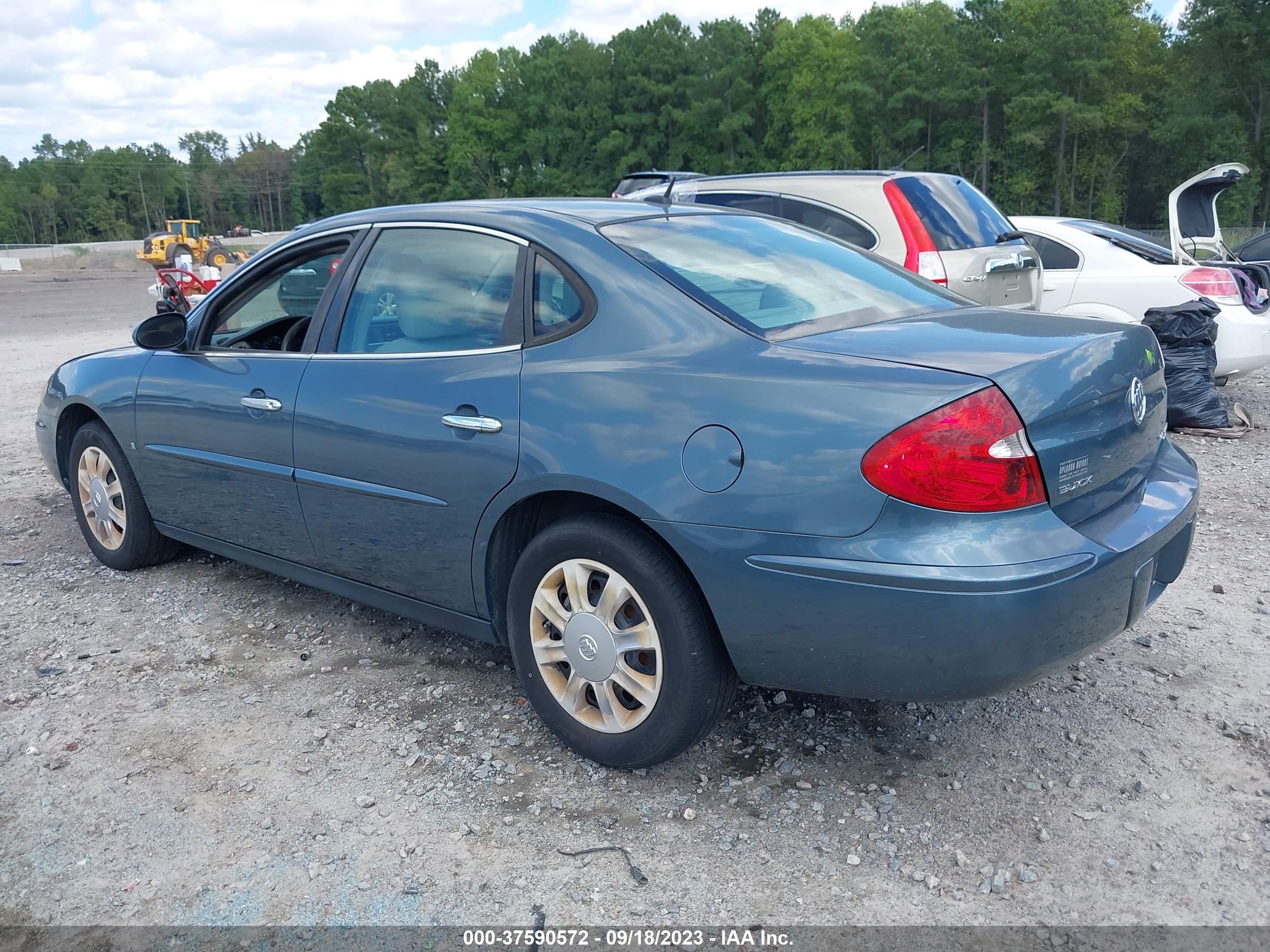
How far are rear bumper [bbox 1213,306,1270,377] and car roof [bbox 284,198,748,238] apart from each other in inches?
231

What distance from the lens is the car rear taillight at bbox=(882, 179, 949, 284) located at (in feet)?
22.1

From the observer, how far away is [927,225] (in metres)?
6.89

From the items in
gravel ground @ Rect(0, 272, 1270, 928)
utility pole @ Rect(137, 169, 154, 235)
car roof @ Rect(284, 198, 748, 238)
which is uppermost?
utility pole @ Rect(137, 169, 154, 235)

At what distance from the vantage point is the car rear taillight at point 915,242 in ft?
22.1

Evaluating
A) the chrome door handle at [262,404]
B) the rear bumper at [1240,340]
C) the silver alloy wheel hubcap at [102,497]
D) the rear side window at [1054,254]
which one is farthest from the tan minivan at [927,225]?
the silver alloy wheel hubcap at [102,497]

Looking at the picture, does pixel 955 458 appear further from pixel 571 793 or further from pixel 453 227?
pixel 453 227

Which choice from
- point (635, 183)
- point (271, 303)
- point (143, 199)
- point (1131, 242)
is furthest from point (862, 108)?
point (143, 199)

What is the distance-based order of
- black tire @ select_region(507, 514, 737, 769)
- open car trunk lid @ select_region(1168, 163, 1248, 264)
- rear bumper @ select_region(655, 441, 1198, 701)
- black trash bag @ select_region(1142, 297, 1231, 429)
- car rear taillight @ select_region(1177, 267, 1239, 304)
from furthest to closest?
open car trunk lid @ select_region(1168, 163, 1248, 264), car rear taillight @ select_region(1177, 267, 1239, 304), black trash bag @ select_region(1142, 297, 1231, 429), black tire @ select_region(507, 514, 737, 769), rear bumper @ select_region(655, 441, 1198, 701)

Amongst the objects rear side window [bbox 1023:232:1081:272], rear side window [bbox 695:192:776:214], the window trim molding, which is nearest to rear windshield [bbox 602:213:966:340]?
the window trim molding

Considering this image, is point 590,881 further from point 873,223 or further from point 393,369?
point 873,223

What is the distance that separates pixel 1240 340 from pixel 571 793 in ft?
23.8

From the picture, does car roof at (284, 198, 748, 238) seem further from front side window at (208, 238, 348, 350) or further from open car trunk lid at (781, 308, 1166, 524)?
open car trunk lid at (781, 308, 1166, 524)

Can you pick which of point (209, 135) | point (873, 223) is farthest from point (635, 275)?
point (209, 135)

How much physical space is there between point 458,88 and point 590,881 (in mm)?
94980
